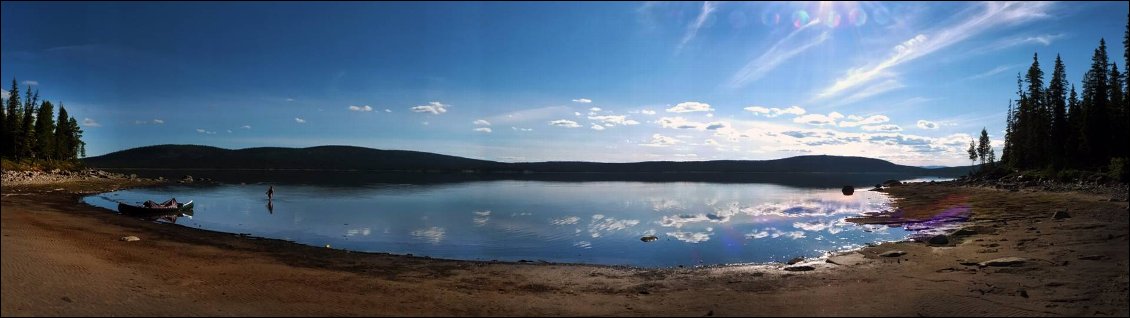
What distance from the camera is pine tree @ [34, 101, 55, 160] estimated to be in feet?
296

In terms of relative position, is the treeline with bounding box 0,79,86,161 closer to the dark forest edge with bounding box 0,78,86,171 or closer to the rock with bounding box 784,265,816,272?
the dark forest edge with bounding box 0,78,86,171

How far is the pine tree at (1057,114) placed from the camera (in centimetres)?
6756

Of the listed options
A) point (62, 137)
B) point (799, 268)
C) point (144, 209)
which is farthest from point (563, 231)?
point (62, 137)

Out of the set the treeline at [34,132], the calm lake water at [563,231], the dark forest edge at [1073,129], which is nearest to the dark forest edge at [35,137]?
the treeline at [34,132]

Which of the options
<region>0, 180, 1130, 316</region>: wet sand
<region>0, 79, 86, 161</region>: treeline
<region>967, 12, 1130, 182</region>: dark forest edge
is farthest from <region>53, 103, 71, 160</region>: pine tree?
<region>967, 12, 1130, 182</region>: dark forest edge

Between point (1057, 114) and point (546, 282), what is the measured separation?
83260 millimetres

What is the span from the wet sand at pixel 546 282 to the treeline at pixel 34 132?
85.8m

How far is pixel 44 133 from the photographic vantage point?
298 ft

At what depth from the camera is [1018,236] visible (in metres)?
23.2

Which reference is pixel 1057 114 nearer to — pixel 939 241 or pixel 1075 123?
pixel 1075 123

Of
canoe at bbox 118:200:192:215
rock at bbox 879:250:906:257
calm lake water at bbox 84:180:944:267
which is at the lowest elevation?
calm lake water at bbox 84:180:944:267

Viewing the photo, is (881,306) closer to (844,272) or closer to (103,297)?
(844,272)

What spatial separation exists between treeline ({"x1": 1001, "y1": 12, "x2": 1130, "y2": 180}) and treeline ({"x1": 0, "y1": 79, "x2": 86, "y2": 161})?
442 ft

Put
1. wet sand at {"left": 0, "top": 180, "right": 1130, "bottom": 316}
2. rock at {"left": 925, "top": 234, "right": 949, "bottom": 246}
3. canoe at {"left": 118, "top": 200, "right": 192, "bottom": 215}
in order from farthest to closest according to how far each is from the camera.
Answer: canoe at {"left": 118, "top": 200, "right": 192, "bottom": 215}, rock at {"left": 925, "top": 234, "right": 949, "bottom": 246}, wet sand at {"left": 0, "top": 180, "right": 1130, "bottom": 316}
